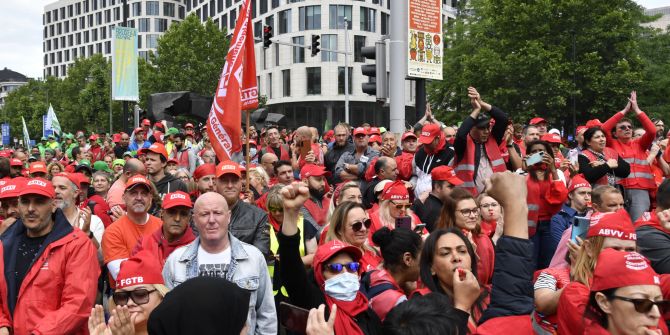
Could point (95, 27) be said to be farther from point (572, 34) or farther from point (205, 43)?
point (572, 34)

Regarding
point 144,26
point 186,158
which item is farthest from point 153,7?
point 186,158

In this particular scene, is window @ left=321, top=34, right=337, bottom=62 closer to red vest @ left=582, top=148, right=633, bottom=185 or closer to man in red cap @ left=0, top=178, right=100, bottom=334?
red vest @ left=582, top=148, right=633, bottom=185

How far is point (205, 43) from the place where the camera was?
51.6 meters

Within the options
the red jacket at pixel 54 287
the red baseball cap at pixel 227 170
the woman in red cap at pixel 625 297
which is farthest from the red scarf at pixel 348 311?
the red baseball cap at pixel 227 170

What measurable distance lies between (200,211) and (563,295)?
2.27 meters

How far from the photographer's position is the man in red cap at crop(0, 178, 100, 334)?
468cm

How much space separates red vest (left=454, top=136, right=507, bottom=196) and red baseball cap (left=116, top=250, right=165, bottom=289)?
14.5 feet

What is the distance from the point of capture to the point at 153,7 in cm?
10944

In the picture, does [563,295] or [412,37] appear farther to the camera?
[412,37]

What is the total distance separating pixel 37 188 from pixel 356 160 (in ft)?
19.7

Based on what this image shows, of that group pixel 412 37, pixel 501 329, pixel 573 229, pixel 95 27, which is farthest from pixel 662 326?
pixel 95 27

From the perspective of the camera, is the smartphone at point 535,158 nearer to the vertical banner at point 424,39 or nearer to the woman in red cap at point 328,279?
the woman in red cap at point 328,279

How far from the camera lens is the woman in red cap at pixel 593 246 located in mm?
3578

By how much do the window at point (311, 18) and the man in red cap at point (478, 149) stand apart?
5993 centimetres
